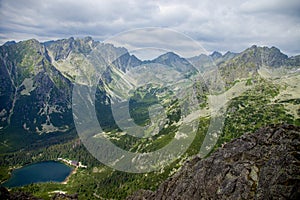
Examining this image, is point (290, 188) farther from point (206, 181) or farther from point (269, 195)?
point (206, 181)

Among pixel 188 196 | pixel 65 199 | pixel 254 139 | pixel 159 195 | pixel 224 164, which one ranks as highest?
pixel 254 139

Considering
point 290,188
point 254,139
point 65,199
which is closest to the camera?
point 290,188

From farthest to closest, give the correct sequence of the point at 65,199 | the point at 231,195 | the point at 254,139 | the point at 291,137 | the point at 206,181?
the point at 65,199 → the point at 254,139 → the point at 206,181 → the point at 291,137 → the point at 231,195

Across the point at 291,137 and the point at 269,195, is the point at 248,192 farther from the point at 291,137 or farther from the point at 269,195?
the point at 291,137

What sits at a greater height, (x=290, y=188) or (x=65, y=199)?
(x=290, y=188)

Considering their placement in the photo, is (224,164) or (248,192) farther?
(224,164)

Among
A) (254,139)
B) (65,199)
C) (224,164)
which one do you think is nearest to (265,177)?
(224,164)
